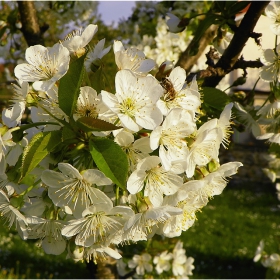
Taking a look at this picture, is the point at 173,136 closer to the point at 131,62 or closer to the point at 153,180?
the point at 153,180

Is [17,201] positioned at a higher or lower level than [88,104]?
lower

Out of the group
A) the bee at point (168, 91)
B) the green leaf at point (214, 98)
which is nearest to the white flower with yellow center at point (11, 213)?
the bee at point (168, 91)

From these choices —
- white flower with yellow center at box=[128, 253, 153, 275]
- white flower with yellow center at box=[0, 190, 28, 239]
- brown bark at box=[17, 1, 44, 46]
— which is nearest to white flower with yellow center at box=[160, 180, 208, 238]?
white flower with yellow center at box=[0, 190, 28, 239]

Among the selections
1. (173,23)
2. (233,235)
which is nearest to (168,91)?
(173,23)

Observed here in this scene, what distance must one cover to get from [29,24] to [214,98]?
4.22ft

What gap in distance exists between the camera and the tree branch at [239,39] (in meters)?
1.62

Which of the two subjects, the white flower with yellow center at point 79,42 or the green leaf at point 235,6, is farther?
the green leaf at point 235,6

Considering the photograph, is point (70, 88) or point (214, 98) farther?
point (214, 98)

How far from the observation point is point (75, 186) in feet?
3.42

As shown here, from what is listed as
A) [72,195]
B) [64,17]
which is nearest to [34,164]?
[72,195]

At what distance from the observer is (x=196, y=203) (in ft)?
3.92

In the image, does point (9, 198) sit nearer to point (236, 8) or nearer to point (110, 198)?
point (110, 198)

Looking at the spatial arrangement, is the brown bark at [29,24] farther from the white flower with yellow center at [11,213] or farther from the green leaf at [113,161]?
the green leaf at [113,161]

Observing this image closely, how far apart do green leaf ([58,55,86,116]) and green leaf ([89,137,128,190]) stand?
11 centimetres
